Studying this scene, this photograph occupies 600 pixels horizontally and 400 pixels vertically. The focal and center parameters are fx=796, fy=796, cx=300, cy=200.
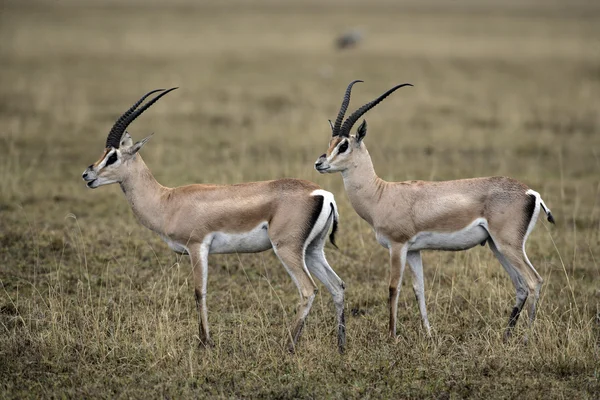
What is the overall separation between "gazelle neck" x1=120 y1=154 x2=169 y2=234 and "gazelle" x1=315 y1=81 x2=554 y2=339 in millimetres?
1476

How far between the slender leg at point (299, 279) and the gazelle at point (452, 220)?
0.74 meters

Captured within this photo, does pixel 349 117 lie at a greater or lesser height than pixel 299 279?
greater

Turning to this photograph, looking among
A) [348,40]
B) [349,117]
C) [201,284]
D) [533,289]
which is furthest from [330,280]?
[348,40]

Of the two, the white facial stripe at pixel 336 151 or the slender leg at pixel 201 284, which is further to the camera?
the white facial stripe at pixel 336 151

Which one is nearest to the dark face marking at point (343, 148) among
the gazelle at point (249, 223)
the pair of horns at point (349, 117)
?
the pair of horns at point (349, 117)

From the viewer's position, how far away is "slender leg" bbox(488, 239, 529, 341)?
22.2ft

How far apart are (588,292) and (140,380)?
4703mm

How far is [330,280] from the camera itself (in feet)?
22.6

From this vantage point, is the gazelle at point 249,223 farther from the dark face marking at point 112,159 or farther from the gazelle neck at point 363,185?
the gazelle neck at point 363,185

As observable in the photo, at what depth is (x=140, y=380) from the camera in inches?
232

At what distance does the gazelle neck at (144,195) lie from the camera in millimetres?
7109

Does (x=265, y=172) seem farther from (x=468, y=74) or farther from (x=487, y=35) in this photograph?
(x=487, y=35)

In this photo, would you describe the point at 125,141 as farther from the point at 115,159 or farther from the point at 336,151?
the point at 336,151

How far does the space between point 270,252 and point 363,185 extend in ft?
7.77
